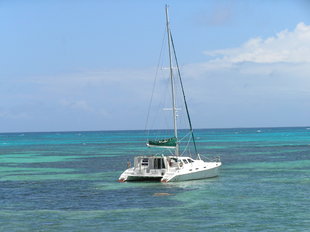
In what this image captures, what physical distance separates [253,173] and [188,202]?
1878 centimetres

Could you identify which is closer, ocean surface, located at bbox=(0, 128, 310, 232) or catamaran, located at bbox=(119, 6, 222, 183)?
ocean surface, located at bbox=(0, 128, 310, 232)

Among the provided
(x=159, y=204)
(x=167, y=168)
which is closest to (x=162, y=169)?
(x=167, y=168)

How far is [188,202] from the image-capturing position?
33.9m

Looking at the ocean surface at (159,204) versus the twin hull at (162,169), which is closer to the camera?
the ocean surface at (159,204)

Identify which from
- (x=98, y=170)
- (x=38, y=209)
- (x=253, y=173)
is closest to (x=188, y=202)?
(x=38, y=209)

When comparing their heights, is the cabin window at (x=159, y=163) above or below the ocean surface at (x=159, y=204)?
above

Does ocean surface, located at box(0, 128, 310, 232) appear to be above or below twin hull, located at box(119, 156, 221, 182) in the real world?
below

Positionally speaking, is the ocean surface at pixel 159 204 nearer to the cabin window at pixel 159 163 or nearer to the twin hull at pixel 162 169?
the twin hull at pixel 162 169

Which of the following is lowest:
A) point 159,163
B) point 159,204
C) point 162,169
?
point 159,204

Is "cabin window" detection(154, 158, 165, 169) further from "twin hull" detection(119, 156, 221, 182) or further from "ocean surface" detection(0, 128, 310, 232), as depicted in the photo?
"ocean surface" detection(0, 128, 310, 232)

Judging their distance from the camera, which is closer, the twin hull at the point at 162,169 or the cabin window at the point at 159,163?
the twin hull at the point at 162,169

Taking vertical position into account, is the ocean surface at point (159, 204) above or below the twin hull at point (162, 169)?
below

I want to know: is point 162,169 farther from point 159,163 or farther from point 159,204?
point 159,204

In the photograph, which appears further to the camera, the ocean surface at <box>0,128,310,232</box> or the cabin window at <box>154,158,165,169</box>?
the cabin window at <box>154,158,165,169</box>
